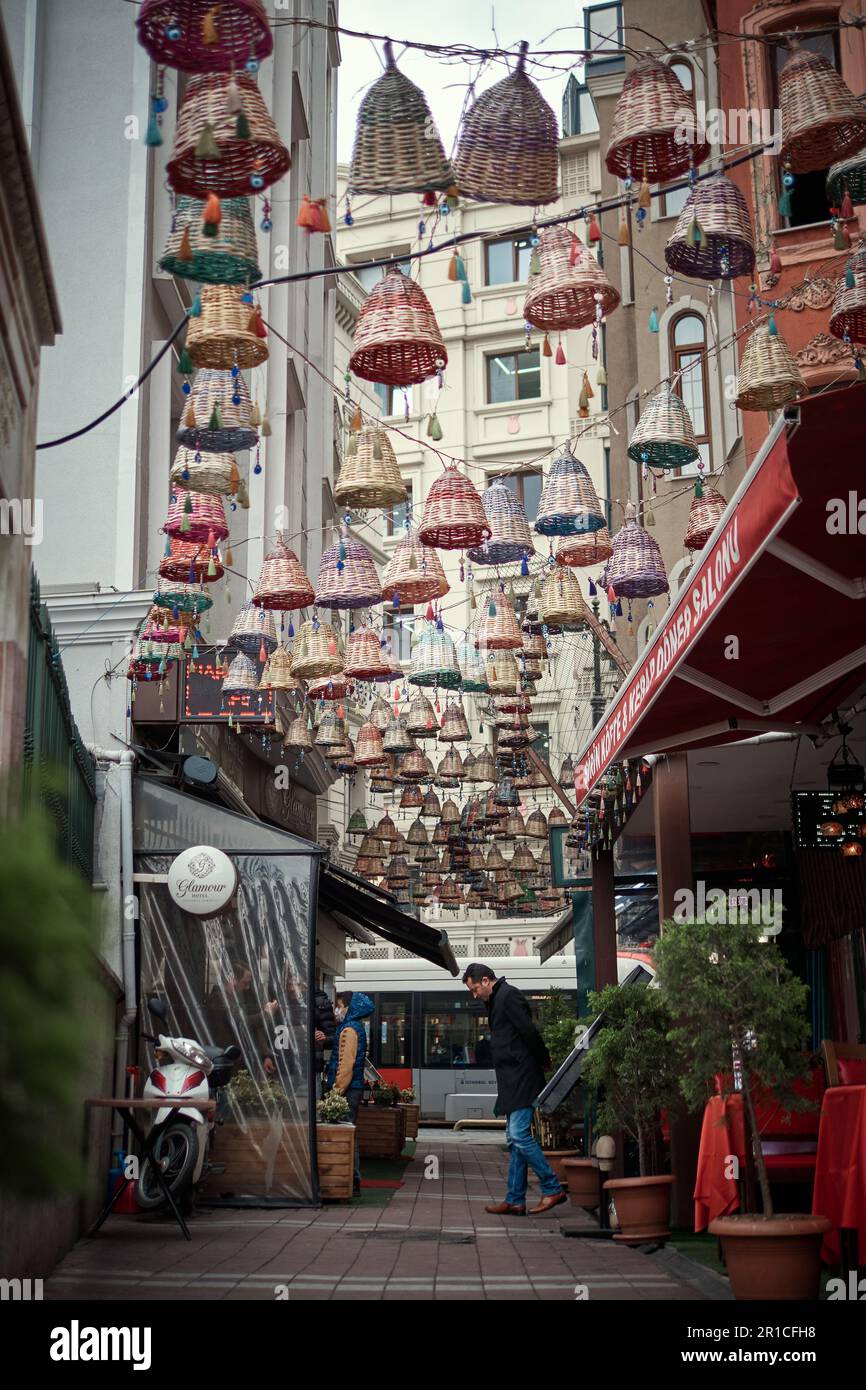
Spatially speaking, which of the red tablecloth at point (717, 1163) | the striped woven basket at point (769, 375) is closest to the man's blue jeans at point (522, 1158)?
the red tablecloth at point (717, 1163)

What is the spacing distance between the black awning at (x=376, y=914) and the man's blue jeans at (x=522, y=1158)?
A: 433 cm

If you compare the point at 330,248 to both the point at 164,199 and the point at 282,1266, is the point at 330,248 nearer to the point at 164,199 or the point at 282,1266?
the point at 164,199

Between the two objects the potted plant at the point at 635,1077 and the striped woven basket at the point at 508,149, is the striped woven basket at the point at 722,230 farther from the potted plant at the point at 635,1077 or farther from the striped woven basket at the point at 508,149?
the potted plant at the point at 635,1077

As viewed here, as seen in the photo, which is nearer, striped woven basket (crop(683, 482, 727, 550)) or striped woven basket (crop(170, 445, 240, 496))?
striped woven basket (crop(170, 445, 240, 496))

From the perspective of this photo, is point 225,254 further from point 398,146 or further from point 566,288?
point 566,288

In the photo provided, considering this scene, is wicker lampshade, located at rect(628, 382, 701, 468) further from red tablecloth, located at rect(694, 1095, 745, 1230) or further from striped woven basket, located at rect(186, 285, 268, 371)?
red tablecloth, located at rect(694, 1095, 745, 1230)

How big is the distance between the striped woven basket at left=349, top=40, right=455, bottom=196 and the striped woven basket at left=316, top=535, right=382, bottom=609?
492 cm

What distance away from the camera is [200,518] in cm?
1049

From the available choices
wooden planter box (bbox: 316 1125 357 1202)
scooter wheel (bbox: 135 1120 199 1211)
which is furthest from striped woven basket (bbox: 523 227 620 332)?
wooden planter box (bbox: 316 1125 357 1202)

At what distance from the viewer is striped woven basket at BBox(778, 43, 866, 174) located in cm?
654

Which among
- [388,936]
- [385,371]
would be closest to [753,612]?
[385,371]

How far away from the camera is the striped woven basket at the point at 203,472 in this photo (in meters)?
10.2

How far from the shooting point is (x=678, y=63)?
2433 cm
